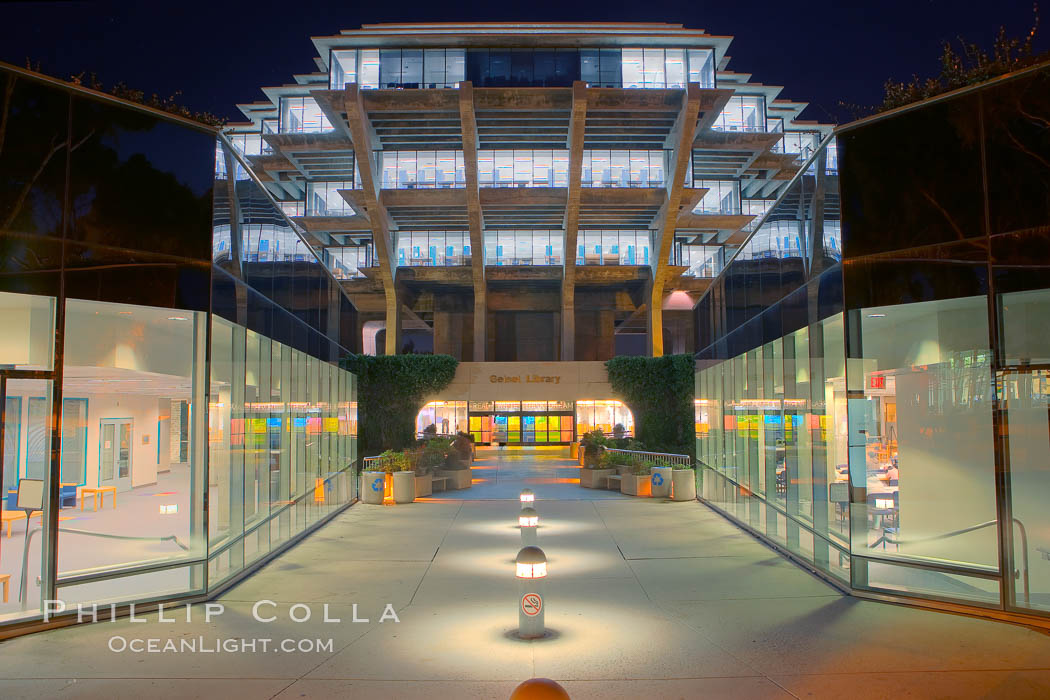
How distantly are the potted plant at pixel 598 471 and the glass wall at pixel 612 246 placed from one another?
22.1 m

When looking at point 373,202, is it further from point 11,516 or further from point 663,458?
point 11,516

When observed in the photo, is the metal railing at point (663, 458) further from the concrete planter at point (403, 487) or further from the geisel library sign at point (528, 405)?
the geisel library sign at point (528, 405)

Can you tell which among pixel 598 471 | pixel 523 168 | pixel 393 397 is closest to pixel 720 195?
pixel 523 168

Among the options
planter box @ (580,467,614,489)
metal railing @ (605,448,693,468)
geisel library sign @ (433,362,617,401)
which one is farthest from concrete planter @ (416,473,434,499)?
geisel library sign @ (433,362,617,401)

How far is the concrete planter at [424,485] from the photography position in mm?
21875

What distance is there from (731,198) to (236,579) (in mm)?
40411

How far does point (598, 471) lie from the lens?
78.6 feet

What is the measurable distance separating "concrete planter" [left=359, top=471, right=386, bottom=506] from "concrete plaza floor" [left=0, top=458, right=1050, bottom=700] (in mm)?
8366

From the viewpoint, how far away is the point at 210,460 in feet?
30.8

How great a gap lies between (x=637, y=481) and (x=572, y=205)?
20.1m

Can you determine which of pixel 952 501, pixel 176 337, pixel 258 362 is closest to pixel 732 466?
pixel 952 501

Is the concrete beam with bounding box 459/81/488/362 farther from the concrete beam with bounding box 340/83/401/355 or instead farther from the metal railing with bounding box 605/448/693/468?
the metal railing with bounding box 605/448/693/468

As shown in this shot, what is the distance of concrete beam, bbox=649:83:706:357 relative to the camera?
3594cm

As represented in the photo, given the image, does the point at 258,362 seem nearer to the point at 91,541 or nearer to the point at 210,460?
the point at 210,460
